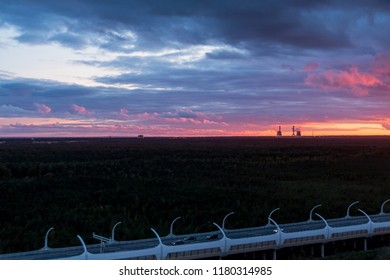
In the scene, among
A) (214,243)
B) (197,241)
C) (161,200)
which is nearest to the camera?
(214,243)

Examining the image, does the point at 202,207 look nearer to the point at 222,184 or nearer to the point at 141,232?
the point at 141,232

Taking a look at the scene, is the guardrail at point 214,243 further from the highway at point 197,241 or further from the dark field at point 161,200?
the dark field at point 161,200

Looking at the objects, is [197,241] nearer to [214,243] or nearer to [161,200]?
[214,243]

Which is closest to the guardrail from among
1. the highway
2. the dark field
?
the highway

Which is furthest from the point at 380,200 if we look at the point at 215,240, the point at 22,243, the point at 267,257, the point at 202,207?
the point at 22,243

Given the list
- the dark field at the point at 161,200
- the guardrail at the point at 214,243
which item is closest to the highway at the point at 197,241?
the guardrail at the point at 214,243

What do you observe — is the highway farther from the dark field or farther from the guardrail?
the dark field

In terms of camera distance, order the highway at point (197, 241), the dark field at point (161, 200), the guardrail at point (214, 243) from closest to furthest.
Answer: the guardrail at point (214, 243), the highway at point (197, 241), the dark field at point (161, 200)

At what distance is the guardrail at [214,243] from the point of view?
2078cm

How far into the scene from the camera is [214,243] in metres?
22.3

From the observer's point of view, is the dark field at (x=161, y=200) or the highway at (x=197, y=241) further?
the dark field at (x=161, y=200)

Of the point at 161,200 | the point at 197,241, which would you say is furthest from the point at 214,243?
the point at 161,200

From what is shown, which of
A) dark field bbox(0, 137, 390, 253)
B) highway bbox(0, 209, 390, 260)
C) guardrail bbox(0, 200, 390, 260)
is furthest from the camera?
dark field bbox(0, 137, 390, 253)

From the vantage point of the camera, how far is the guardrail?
68.2ft
